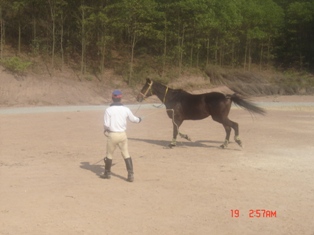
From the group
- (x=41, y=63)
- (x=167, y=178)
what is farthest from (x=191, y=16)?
(x=167, y=178)

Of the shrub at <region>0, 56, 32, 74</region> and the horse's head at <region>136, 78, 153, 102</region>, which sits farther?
the shrub at <region>0, 56, 32, 74</region>

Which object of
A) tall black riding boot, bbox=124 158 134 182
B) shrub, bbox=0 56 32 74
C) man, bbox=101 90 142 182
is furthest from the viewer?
shrub, bbox=0 56 32 74

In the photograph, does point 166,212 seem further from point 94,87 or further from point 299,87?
point 299,87

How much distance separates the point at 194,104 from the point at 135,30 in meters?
21.4

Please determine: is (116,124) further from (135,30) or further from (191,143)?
(135,30)

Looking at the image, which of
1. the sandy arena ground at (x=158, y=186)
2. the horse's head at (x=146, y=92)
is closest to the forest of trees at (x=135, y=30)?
the sandy arena ground at (x=158, y=186)

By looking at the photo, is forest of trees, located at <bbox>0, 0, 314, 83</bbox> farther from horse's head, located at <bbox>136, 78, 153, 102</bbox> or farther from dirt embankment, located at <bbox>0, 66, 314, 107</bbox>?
horse's head, located at <bbox>136, 78, 153, 102</bbox>

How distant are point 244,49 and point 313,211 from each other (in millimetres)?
43187

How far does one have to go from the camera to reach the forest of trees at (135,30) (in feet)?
110

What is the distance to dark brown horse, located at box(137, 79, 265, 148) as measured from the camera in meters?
13.6

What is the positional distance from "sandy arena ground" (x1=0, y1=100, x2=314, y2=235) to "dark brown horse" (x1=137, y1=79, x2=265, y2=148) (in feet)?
2.56
